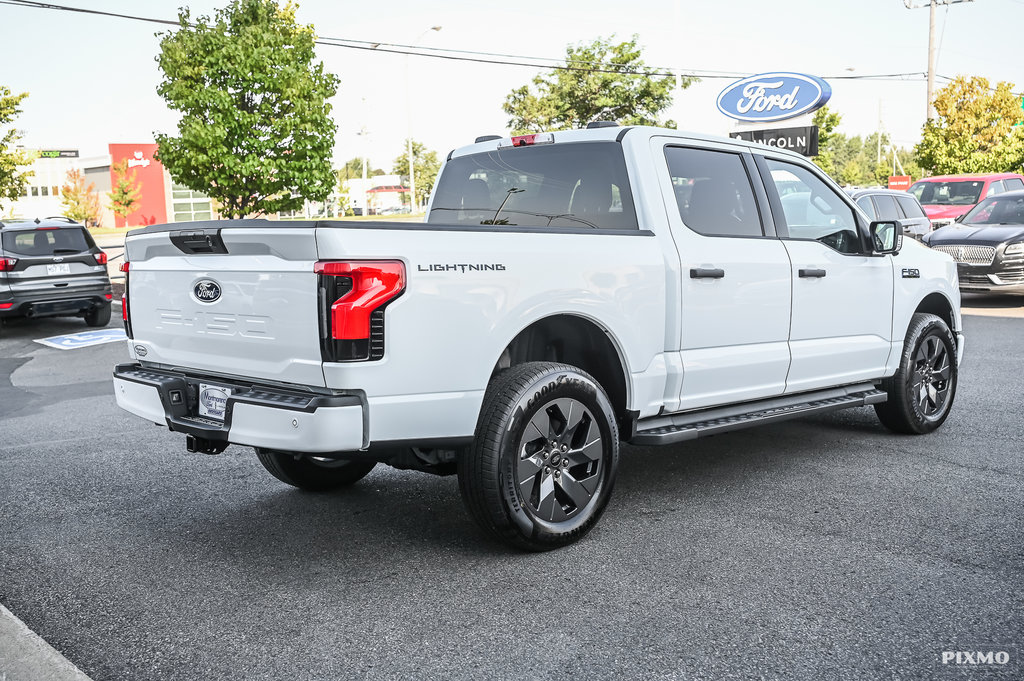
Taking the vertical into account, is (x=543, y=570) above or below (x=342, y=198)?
below

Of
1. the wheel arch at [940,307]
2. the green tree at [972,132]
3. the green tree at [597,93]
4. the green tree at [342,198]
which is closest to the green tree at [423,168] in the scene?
the green tree at [342,198]

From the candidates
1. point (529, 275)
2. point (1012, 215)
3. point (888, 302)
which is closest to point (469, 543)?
point (529, 275)

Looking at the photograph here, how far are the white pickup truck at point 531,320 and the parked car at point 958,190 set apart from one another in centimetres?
1642

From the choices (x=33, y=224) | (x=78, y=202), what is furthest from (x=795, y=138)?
(x=78, y=202)

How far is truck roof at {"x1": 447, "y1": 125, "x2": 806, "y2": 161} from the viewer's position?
5035mm

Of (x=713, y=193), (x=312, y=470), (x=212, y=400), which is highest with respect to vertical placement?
(x=713, y=193)

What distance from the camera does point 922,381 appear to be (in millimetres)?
6617

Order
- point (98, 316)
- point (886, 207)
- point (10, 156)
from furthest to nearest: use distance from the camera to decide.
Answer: point (10, 156)
point (886, 207)
point (98, 316)

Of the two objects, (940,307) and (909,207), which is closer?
(940,307)

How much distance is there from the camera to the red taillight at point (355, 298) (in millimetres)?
3668

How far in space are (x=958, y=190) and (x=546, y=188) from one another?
765 inches

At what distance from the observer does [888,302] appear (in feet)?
20.3

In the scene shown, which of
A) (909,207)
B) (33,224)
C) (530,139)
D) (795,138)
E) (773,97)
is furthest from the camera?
(773,97)

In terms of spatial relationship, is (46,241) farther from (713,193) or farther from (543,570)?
(543,570)
